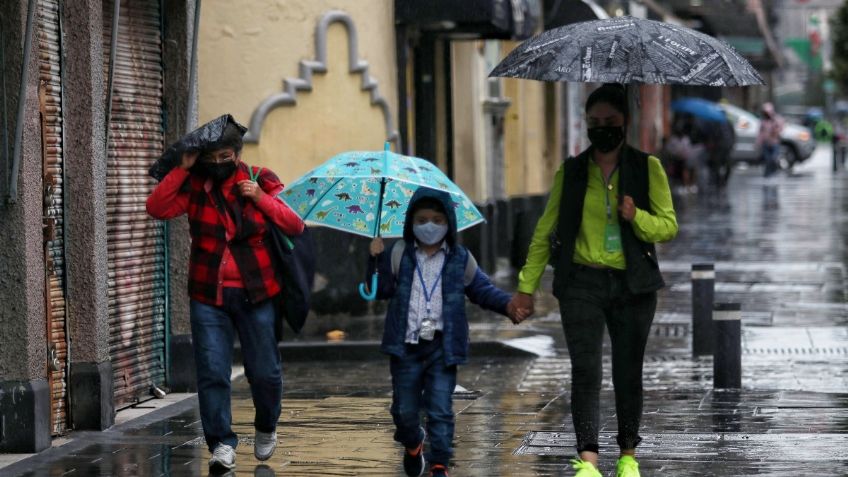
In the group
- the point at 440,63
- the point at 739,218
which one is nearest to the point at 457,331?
the point at 440,63

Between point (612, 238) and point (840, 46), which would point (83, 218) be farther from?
point (840, 46)

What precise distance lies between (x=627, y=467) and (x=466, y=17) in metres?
9.25

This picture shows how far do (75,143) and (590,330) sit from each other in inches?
133

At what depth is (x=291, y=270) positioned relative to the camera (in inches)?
335

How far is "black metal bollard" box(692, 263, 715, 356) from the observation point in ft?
43.3

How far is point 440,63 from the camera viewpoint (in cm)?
1964

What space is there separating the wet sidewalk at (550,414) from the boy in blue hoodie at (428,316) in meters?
0.63

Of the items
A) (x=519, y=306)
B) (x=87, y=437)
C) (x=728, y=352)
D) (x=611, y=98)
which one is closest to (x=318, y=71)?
(x=728, y=352)

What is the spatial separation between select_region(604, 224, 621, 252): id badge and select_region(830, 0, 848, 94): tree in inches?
2275

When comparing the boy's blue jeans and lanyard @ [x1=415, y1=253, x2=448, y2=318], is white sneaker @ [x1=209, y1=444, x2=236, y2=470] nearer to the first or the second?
the boy's blue jeans

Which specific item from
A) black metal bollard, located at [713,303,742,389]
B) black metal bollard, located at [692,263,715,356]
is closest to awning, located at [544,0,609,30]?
black metal bollard, located at [692,263,715,356]

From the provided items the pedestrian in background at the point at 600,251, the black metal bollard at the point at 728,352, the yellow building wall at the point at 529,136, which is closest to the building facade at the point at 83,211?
the pedestrian in background at the point at 600,251

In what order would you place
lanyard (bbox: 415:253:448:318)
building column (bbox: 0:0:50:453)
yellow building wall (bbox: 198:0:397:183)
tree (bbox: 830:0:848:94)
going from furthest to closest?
tree (bbox: 830:0:848:94)
yellow building wall (bbox: 198:0:397:183)
building column (bbox: 0:0:50:453)
lanyard (bbox: 415:253:448:318)

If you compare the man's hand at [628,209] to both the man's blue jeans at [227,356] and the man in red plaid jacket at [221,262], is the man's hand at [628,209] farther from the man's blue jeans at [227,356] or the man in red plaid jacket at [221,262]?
the man's blue jeans at [227,356]
